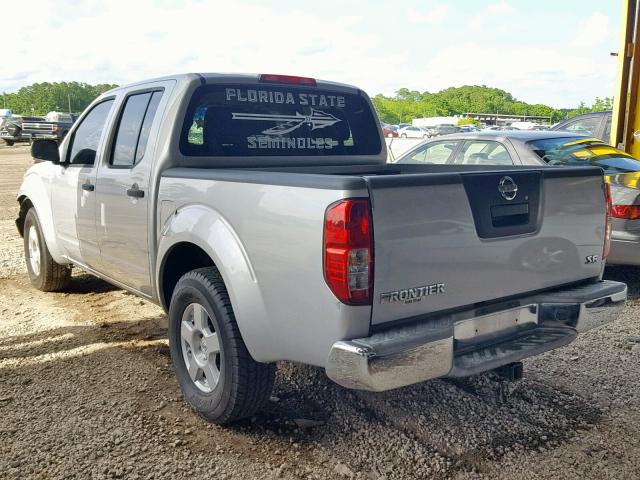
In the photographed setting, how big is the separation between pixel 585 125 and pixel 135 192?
29.5ft

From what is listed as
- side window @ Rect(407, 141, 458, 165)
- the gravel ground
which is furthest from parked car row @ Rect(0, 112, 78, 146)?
the gravel ground

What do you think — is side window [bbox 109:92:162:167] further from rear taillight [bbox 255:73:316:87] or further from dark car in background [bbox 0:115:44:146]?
dark car in background [bbox 0:115:44:146]

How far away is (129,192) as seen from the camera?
407 centimetres

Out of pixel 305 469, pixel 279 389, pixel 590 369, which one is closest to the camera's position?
pixel 305 469

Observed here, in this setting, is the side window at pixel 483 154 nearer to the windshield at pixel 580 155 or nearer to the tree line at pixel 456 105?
the windshield at pixel 580 155

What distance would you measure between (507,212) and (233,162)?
187cm

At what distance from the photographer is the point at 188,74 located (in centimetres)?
402

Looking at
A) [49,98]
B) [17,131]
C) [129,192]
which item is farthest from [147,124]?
[49,98]

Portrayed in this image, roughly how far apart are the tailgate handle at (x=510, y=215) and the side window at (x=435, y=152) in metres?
4.49

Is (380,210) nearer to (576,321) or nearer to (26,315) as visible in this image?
(576,321)

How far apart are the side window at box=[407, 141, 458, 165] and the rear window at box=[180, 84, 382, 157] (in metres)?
2.87

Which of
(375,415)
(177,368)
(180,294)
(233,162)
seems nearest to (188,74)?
(233,162)

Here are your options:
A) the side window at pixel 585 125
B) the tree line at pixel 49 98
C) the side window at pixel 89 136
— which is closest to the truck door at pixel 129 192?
the side window at pixel 89 136

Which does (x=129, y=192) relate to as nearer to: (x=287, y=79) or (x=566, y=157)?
(x=287, y=79)
